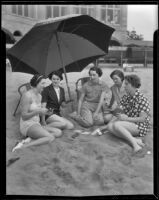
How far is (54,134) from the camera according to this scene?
5.25 metres

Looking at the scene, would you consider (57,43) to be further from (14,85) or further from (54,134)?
(54,134)

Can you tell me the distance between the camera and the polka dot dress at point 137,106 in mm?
5281

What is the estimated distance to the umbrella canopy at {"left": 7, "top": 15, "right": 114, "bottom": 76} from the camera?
520 cm

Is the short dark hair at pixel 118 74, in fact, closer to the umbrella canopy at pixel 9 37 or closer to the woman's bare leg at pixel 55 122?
the woman's bare leg at pixel 55 122

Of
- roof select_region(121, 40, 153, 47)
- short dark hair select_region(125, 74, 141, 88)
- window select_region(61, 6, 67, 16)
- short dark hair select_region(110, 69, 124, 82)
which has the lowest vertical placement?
short dark hair select_region(125, 74, 141, 88)

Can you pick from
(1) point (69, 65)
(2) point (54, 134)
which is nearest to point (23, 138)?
(2) point (54, 134)

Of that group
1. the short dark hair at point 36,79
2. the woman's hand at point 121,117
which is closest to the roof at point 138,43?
the woman's hand at point 121,117

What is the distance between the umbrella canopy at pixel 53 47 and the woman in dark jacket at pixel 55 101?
18cm

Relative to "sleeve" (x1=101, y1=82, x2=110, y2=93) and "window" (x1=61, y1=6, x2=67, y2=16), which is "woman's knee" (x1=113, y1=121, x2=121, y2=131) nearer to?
"sleeve" (x1=101, y1=82, x2=110, y2=93)

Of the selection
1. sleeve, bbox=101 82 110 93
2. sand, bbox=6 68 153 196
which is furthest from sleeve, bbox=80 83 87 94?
sleeve, bbox=101 82 110 93

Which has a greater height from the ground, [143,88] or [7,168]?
[143,88]

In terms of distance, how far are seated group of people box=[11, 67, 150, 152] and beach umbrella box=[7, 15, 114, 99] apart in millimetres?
187

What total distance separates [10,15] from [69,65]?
3.98ft

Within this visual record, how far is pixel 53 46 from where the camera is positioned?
5.23m
